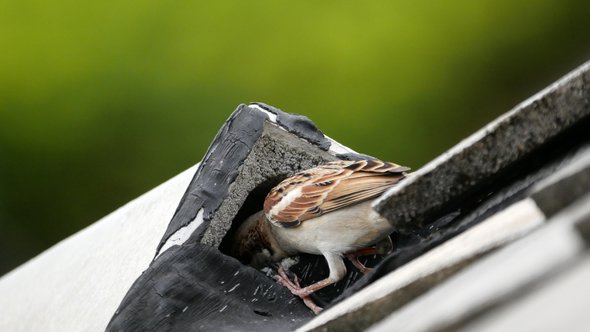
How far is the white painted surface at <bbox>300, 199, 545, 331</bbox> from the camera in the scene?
1.04 metres

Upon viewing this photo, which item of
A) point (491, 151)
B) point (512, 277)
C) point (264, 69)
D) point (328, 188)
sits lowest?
point (512, 277)

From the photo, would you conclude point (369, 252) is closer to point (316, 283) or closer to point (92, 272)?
point (316, 283)

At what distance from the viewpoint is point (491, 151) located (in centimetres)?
126

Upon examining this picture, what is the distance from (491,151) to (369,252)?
92cm

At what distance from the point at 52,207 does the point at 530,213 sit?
21.0ft

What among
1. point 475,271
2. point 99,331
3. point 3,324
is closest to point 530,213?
point 475,271

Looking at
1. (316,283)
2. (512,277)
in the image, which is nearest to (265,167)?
(316,283)

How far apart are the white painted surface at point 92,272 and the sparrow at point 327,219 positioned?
12.9 inches

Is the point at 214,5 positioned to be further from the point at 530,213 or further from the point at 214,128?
the point at 530,213

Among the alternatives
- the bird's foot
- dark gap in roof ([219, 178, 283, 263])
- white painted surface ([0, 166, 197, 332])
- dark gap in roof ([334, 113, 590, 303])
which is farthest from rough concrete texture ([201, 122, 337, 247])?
dark gap in roof ([334, 113, 590, 303])

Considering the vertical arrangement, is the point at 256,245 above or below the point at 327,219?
below

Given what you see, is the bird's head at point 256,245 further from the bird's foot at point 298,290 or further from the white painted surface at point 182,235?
the white painted surface at point 182,235

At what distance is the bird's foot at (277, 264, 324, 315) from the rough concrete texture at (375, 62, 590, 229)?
1.94ft

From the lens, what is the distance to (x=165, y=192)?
9.78ft
